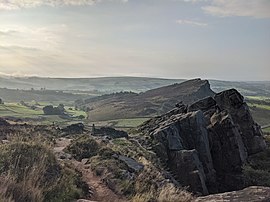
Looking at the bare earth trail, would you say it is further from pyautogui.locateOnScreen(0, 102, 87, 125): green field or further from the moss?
pyautogui.locateOnScreen(0, 102, 87, 125): green field

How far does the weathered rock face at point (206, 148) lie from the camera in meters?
22.9

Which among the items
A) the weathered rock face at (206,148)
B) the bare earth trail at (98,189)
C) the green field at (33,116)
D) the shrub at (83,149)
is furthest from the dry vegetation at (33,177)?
the green field at (33,116)

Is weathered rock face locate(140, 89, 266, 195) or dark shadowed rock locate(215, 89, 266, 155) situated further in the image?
dark shadowed rock locate(215, 89, 266, 155)

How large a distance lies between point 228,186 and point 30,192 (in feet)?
65.8

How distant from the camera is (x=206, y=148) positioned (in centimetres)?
2736

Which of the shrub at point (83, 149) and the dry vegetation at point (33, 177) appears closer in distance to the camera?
the dry vegetation at point (33, 177)

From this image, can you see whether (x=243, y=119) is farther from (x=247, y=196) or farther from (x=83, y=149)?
(x=247, y=196)

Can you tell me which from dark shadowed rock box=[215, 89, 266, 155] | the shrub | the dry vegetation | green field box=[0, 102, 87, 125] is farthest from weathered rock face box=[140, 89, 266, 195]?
green field box=[0, 102, 87, 125]

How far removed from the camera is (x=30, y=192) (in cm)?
856

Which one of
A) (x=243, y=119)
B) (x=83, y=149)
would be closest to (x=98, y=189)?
(x=83, y=149)

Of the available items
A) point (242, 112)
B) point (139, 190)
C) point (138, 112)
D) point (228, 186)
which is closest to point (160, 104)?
point (138, 112)

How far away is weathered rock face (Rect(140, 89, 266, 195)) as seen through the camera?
75.1 feet

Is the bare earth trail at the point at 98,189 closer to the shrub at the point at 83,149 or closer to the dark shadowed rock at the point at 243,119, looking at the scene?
the shrub at the point at 83,149

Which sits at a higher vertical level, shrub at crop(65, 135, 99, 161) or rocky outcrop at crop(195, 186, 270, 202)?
rocky outcrop at crop(195, 186, 270, 202)
